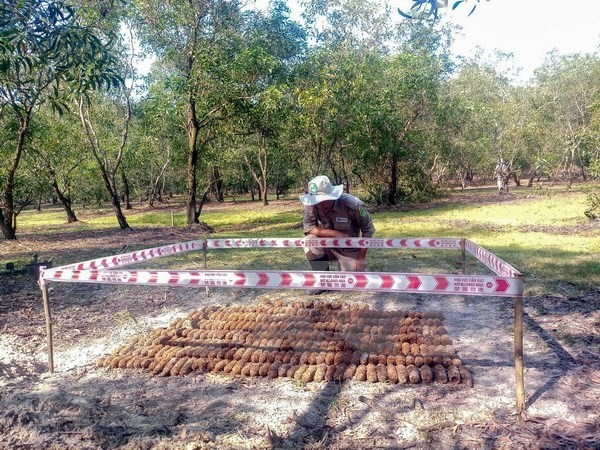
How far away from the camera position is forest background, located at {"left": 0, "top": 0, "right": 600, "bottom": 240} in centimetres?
1260

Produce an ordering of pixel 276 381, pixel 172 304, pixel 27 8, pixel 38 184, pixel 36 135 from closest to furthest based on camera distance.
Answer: pixel 276 381
pixel 27 8
pixel 172 304
pixel 36 135
pixel 38 184

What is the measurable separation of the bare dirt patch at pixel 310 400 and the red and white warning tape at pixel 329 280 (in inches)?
34.5

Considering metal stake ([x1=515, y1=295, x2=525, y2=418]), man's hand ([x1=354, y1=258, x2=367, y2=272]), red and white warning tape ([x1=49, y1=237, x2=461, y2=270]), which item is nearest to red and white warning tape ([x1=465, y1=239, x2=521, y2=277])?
metal stake ([x1=515, y1=295, x2=525, y2=418])

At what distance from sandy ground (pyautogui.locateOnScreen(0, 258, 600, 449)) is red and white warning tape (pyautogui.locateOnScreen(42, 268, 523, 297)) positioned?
88 cm

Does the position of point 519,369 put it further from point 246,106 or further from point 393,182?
point 393,182

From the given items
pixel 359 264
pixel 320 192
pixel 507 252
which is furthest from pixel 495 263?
pixel 507 252

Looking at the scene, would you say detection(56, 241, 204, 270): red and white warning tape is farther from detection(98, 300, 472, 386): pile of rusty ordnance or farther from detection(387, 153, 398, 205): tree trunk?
detection(387, 153, 398, 205): tree trunk

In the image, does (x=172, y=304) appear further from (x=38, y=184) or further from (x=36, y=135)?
(x=38, y=184)

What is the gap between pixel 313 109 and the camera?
1691cm

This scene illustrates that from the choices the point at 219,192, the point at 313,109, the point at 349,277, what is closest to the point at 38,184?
the point at 313,109

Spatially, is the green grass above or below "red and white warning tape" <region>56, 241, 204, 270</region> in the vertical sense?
below

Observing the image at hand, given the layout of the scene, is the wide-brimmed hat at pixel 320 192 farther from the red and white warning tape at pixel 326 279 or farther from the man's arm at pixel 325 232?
the red and white warning tape at pixel 326 279

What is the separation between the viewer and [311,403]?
3.84m

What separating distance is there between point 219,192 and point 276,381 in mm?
40466
